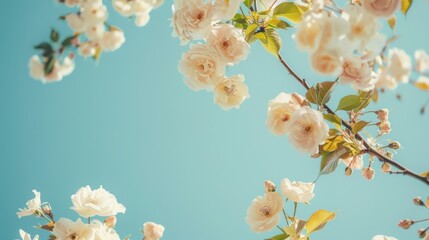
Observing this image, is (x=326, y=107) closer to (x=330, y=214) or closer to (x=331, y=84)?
(x=331, y=84)

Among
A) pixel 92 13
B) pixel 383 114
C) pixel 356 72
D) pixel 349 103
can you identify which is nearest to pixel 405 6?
pixel 356 72

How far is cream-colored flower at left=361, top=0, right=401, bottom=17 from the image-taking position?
0.95m

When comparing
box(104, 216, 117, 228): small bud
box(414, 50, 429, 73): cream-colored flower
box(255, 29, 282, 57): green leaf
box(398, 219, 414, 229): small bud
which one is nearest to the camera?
box(414, 50, 429, 73): cream-colored flower

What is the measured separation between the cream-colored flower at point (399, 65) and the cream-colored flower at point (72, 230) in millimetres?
1045

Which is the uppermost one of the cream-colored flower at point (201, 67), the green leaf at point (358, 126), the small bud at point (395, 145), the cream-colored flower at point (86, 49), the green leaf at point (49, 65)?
the cream-colored flower at point (201, 67)

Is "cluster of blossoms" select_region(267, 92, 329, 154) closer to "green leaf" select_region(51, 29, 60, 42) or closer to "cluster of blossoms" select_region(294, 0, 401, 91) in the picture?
"cluster of blossoms" select_region(294, 0, 401, 91)

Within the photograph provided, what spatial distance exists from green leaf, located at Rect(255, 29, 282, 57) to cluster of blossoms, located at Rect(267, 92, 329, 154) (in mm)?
160

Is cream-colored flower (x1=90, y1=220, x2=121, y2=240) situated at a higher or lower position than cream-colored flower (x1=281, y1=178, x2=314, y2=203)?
lower

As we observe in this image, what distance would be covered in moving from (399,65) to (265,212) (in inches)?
29.8

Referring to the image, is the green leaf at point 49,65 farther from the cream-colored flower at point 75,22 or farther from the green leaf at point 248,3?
the green leaf at point 248,3

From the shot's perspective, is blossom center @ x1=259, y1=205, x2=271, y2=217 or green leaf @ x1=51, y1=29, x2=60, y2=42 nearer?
green leaf @ x1=51, y1=29, x2=60, y2=42

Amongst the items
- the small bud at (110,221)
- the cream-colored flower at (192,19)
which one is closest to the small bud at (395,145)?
the cream-colored flower at (192,19)

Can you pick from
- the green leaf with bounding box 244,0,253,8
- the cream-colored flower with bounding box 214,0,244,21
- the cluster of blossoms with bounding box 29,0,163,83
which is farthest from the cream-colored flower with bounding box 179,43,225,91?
the cluster of blossoms with bounding box 29,0,163,83

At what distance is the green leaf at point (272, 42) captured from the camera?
1.43 m
